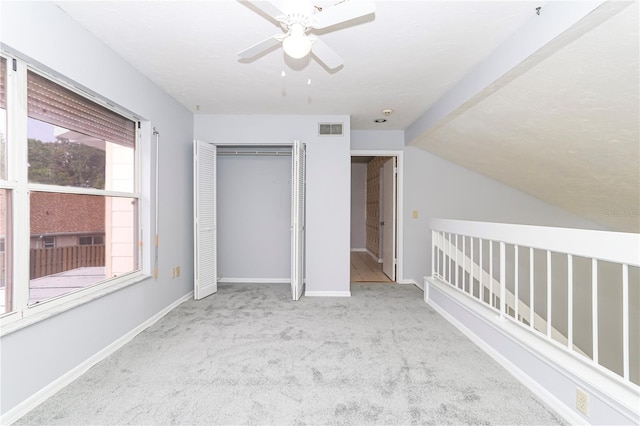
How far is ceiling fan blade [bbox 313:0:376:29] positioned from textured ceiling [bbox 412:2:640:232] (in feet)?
4.20

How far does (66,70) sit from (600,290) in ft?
21.2

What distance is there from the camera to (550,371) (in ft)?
5.68

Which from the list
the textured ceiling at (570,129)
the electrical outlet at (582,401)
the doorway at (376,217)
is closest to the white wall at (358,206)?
the doorway at (376,217)

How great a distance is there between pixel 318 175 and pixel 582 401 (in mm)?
3178

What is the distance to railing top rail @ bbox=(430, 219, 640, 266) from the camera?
1364mm

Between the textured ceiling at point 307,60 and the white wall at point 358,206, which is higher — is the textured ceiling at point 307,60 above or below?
above

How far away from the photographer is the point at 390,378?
2.00 meters

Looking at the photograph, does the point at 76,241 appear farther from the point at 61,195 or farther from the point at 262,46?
the point at 262,46

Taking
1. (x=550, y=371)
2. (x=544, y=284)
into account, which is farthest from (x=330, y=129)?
(x=544, y=284)

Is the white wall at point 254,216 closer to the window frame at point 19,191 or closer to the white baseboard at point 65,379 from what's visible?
the white baseboard at point 65,379

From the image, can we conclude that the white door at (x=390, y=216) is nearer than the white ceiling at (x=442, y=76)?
No

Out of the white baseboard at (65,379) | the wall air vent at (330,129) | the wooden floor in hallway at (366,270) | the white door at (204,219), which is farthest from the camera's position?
the wooden floor in hallway at (366,270)

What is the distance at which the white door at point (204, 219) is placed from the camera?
11.9 ft

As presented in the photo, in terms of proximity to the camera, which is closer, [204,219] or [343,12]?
[343,12]
